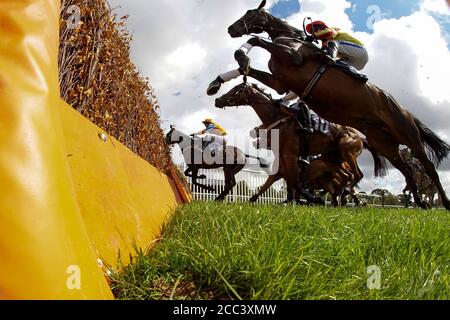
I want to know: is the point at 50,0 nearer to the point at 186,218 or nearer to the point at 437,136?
the point at 186,218

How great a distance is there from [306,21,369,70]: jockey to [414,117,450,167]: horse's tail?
1578 mm

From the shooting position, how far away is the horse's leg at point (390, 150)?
7.58 m

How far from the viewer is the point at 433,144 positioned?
7832mm

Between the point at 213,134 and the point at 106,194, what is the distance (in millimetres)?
12993

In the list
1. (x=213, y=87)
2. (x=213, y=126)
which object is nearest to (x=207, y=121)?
(x=213, y=126)

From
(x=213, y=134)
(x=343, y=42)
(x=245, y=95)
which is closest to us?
(x=343, y=42)

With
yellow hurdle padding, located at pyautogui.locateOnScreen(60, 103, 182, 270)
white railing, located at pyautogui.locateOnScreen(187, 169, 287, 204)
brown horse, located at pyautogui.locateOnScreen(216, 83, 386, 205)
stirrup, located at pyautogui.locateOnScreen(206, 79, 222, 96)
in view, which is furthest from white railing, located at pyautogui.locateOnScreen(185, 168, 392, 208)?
yellow hurdle padding, located at pyautogui.locateOnScreen(60, 103, 182, 270)

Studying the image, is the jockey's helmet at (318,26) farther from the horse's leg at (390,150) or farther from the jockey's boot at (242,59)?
the horse's leg at (390,150)

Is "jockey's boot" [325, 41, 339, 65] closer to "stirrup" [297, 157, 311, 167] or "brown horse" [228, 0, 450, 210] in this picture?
"brown horse" [228, 0, 450, 210]

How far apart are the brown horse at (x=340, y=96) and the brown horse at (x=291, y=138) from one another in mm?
1949

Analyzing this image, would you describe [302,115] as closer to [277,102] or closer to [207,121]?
[277,102]

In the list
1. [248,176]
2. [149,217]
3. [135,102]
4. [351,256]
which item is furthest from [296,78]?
[248,176]

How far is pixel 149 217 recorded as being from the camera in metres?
2.39

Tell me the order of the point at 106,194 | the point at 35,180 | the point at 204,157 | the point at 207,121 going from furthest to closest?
the point at 207,121, the point at 204,157, the point at 106,194, the point at 35,180
